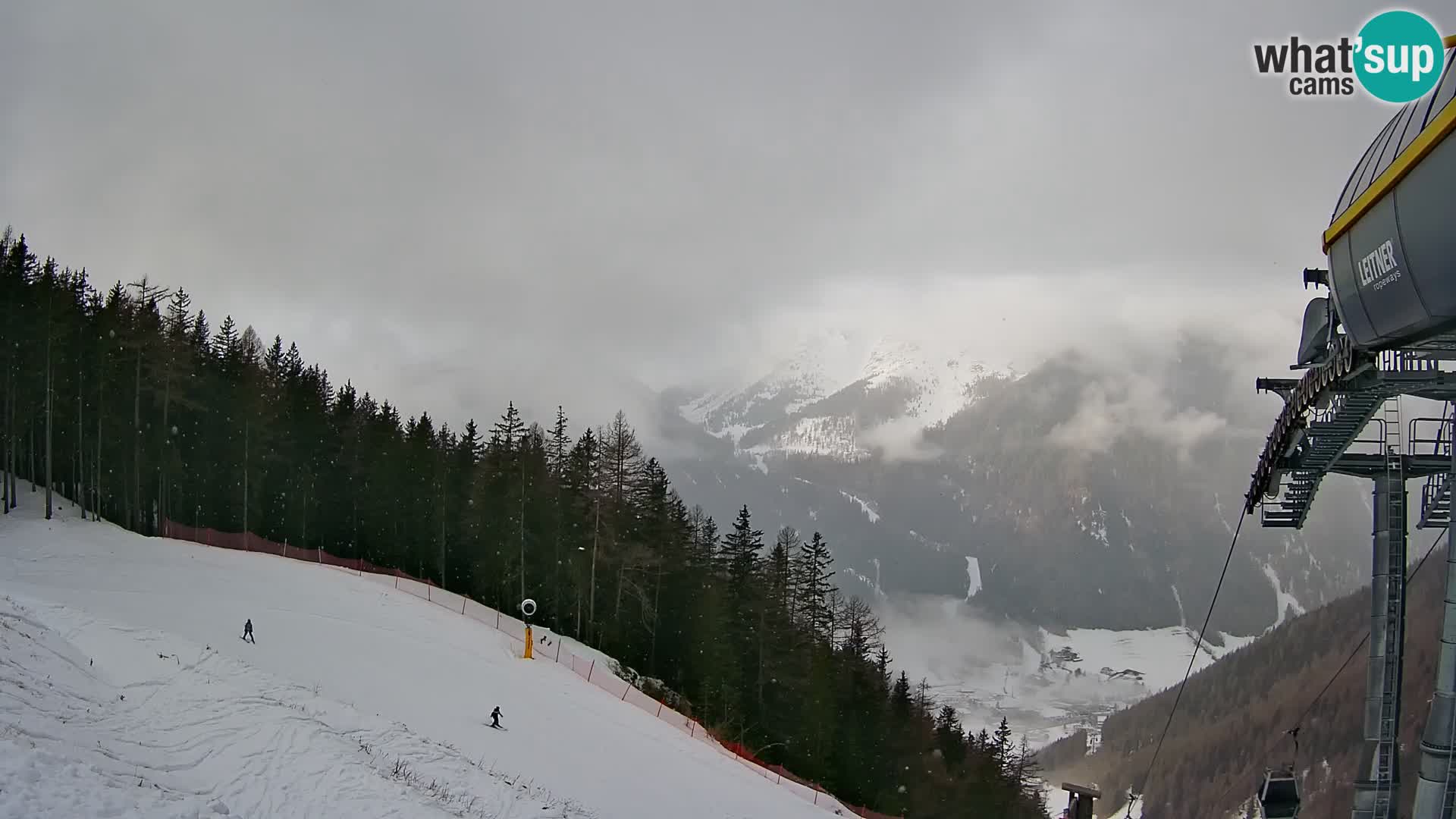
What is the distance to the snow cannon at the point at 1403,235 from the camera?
6.79 m

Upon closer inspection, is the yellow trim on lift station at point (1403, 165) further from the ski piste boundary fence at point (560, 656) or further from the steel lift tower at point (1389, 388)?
the ski piste boundary fence at point (560, 656)

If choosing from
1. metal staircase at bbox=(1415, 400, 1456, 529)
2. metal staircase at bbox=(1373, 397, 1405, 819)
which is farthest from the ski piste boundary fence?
metal staircase at bbox=(1415, 400, 1456, 529)

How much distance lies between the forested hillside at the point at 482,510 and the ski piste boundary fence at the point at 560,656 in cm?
411

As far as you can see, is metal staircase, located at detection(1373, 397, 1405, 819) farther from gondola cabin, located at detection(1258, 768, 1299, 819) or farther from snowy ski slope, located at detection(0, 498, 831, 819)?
snowy ski slope, located at detection(0, 498, 831, 819)

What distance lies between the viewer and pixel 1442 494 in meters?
14.6

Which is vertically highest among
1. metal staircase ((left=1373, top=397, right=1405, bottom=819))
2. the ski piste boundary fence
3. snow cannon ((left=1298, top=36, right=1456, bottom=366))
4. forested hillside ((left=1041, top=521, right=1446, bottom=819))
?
snow cannon ((left=1298, top=36, right=1456, bottom=366))

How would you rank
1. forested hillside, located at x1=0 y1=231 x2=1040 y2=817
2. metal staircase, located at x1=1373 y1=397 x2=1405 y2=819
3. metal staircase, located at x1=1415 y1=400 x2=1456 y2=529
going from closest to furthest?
metal staircase, located at x1=1415 y1=400 x2=1456 y2=529 < metal staircase, located at x1=1373 y1=397 x2=1405 y2=819 < forested hillside, located at x1=0 y1=231 x2=1040 y2=817

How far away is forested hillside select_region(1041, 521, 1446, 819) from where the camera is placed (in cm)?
8281

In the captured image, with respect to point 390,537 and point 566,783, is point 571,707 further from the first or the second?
point 390,537

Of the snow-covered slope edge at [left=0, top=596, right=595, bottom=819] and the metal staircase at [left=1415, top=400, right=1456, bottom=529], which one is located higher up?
the metal staircase at [left=1415, top=400, right=1456, bottom=529]

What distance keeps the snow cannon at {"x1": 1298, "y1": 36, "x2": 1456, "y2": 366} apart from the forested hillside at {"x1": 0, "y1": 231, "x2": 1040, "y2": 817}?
1345 inches

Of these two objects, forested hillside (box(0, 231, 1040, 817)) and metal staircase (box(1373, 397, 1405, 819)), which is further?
forested hillside (box(0, 231, 1040, 817))

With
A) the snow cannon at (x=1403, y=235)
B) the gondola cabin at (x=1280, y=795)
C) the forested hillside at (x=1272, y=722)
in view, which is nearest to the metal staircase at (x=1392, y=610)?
the gondola cabin at (x=1280, y=795)

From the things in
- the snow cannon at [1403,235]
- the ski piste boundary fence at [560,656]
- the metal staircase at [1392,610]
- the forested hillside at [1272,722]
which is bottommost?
the forested hillside at [1272,722]
